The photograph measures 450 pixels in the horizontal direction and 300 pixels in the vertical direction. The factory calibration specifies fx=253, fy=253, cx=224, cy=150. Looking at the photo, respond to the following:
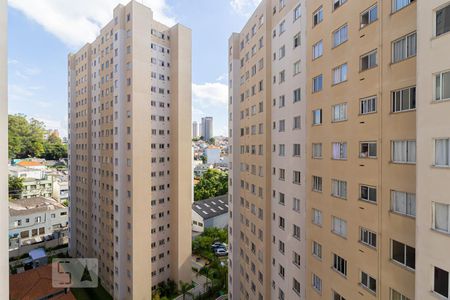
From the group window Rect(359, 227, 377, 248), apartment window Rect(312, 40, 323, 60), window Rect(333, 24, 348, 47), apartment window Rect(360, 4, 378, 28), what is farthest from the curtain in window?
apartment window Rect(312, 40, 323, 60)

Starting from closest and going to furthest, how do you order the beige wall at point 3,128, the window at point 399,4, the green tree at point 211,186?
the beige wall at point 3,128
the window at point 399,4
the green tree at point 211,186

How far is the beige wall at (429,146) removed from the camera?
8.35 metres

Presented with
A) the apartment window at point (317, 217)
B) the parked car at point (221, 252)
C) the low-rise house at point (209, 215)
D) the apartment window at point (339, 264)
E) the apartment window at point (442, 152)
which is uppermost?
the apartment window at point (442, 152)

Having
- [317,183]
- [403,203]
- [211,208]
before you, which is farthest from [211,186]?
[403,203]

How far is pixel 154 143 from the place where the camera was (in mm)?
38062

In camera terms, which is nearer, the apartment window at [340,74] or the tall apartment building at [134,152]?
the apartment window at [340,74]

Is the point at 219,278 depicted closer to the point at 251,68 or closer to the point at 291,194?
the point at 291,194

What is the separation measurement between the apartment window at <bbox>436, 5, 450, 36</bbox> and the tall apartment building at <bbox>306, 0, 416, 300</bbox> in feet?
6.27

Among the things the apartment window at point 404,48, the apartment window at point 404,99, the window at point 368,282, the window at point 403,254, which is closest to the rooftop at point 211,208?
the window at point 368,282

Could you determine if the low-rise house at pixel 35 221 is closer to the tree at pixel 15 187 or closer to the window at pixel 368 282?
the tree at pixel 15 187

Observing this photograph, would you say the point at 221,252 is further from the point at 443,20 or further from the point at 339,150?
the point at 443,20

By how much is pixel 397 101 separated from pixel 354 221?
637 centimetres

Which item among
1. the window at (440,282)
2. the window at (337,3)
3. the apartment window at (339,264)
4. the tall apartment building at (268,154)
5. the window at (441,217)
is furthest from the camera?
the tall apartment building at (268,154)

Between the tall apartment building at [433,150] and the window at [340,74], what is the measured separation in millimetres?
5096
